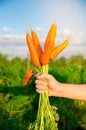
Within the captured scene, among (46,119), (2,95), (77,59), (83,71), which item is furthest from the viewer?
(77,59)

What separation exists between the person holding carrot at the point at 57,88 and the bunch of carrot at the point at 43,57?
73mm

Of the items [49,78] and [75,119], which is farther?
[75,119]

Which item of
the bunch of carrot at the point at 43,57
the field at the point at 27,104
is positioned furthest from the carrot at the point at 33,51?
the field at the point at 27,104

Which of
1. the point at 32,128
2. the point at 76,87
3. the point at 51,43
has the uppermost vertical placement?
the point at 51,43

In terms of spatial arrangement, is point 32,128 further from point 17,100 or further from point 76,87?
point 17,100

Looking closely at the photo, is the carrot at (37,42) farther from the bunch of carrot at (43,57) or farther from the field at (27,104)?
the field at (27,104)

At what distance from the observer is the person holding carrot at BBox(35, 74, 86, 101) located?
3111 mm

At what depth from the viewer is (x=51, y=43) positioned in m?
3.23

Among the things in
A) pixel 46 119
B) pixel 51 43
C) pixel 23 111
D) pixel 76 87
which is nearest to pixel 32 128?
pixel 46 119

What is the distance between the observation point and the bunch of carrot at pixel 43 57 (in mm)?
3195

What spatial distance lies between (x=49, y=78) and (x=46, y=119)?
381mm

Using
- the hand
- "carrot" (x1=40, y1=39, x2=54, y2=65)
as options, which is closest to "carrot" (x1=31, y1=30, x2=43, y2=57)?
"carrot" (x1=40, y1=39, x2=54, y2=65)

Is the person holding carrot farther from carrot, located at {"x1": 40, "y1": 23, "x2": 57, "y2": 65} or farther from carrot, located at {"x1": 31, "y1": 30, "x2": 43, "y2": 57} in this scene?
carrot, located at {"x1": 31, "y1": 30, "x2": 43, "y2": 57}

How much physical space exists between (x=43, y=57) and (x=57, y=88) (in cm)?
29
